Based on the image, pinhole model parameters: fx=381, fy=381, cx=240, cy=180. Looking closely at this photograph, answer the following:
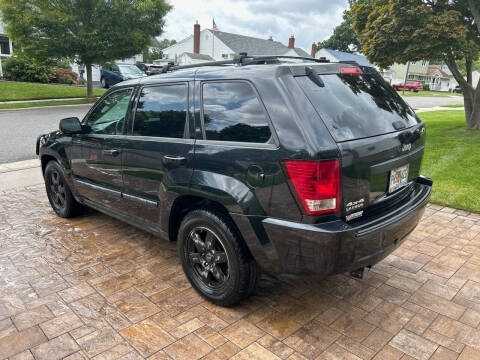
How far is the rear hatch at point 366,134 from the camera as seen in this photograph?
250 cm

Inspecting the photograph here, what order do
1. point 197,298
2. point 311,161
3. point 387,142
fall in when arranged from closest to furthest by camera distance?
1. point 311,161
2. point 387,142
3. point 197,298

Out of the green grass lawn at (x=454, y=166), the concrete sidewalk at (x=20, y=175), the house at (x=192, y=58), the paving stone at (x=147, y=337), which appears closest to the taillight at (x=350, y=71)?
the paving stone at (x=147, y=337)

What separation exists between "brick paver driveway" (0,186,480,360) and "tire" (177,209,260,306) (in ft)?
0.54

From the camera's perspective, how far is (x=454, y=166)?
23.9 feet

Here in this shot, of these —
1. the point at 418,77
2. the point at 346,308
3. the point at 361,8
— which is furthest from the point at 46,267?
the point at 418,77

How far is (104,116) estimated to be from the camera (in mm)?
4148

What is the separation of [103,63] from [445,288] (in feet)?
63.0

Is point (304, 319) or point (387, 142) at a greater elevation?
point (387, 142)

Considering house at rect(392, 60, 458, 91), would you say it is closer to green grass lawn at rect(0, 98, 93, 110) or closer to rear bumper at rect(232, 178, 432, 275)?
green grass lawn at rect(0, 98, 93, 110)

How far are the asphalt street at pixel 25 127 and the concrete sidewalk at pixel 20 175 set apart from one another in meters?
0.58

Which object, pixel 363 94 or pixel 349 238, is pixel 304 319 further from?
pixel 363 94

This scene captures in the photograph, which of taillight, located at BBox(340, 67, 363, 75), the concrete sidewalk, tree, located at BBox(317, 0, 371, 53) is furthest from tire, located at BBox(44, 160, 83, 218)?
tree, located at BBox(317, 0, 371, 53)

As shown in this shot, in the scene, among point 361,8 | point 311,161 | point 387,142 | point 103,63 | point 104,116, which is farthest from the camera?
point 103,63

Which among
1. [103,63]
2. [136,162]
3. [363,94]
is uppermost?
[103,63]
